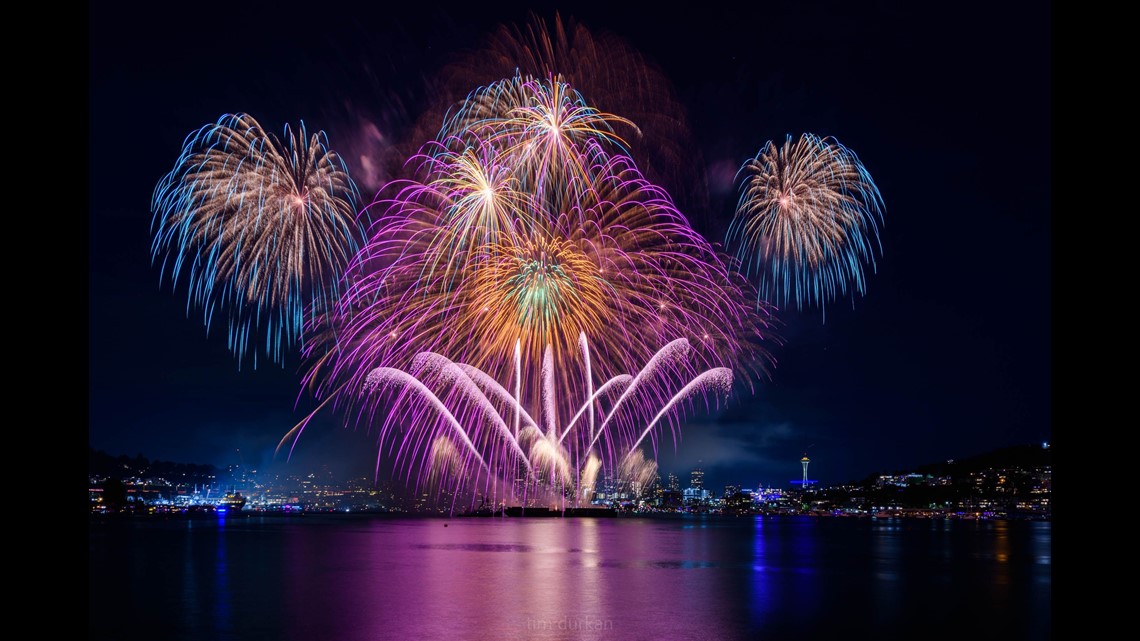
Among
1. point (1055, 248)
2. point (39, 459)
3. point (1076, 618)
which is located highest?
point (1055, 248)

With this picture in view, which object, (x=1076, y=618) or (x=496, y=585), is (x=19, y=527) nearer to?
(x=1076, y=618)

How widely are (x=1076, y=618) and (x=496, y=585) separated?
17.9m

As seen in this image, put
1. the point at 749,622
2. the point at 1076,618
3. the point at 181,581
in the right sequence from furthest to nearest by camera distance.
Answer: the point at 181,581 → the point at 749,622 → the point at 1076,618

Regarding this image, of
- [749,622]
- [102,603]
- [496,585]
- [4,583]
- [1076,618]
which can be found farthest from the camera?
[496,585]

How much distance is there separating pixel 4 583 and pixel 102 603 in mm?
16615

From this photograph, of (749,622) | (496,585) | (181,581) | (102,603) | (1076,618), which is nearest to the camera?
(1076,618)

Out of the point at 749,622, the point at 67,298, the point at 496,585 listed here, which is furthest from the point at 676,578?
the point at 67,298

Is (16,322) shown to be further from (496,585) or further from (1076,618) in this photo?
(496,585)

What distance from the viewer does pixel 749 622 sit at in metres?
15.8

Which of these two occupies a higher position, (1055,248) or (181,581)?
(1055,248)

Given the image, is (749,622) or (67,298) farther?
(749,622)

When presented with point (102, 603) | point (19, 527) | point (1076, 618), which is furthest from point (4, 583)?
point (102, 603)

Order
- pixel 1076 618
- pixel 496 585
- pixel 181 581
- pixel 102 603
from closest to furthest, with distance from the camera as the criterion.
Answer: pixel 1076 618, pixel 102 603, pixel 496 585, pixel 181 581

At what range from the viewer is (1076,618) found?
16.2 ft
